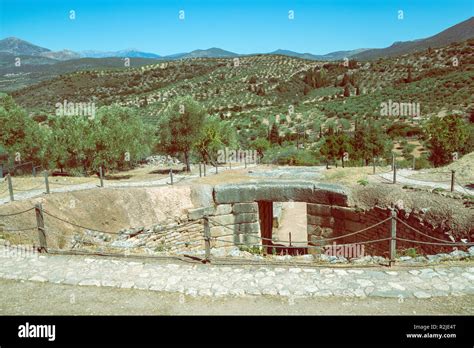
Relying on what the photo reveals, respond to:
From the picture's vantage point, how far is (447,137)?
2038 cm

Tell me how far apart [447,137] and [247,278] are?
17.5m

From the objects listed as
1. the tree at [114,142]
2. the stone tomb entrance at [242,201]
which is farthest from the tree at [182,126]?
the stone tomb entrance at [242,201]

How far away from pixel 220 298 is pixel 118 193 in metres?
7.91

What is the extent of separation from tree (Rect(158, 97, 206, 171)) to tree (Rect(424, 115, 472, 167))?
41.0 feet

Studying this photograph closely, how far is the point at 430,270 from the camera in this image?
22.8 feet

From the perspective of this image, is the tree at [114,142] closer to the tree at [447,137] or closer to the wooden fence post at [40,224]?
the wooden fence post at [40,224]

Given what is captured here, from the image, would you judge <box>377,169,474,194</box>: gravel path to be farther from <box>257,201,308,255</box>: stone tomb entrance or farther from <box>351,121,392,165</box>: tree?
<box>351,121,392,165</box>: tree

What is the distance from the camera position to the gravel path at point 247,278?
6.32m

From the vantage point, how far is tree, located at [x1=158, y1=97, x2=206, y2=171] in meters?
22.1

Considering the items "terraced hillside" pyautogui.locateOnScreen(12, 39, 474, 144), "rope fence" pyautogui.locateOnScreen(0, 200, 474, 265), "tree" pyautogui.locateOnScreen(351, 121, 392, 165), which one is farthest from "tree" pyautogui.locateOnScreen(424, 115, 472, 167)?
"terraced hillside" pyautogui.locateOnScreen(12, 39, 474, 144)
